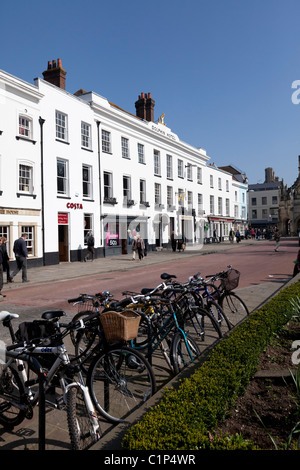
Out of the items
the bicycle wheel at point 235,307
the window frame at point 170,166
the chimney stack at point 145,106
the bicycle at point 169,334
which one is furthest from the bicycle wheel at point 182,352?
the window frame at point 170,166

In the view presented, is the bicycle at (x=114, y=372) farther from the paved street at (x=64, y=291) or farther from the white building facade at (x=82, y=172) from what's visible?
the white building facade at (x=82, y=172)

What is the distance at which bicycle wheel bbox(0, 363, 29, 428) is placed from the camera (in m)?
3.50

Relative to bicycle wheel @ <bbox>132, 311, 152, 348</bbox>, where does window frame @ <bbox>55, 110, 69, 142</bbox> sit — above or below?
above

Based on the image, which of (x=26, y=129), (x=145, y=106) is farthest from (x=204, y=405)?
(x=145, y=106)

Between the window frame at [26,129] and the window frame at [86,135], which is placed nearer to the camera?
the window frame at [26,129]

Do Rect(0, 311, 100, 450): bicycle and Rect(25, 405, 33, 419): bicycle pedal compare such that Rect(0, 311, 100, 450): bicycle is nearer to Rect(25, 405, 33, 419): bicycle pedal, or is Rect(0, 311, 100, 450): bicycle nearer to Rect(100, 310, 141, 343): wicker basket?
Rect(25, 405, 33, 419): bicycle pedal

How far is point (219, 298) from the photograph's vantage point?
268 inches

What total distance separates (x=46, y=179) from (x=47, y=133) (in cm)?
282

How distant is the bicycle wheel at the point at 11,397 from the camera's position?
11.5ft

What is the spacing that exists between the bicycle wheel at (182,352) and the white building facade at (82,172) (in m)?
15.6

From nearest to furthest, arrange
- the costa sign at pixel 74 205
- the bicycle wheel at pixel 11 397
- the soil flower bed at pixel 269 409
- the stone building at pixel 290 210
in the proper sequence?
the soil flower bed at pixel 269 409, the bicycle wheel at pixel 11 397, the costa sign at pixel 74 205, the stone building at pixel 290 210

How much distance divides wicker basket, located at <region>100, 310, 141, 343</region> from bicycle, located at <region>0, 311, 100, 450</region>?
313 mm

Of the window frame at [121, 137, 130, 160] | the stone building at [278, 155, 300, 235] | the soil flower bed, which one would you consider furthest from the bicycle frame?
the stone building at [278, 155, 300, 235]

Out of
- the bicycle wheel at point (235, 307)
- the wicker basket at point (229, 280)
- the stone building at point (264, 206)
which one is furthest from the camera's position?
the stone building at point (264, 206)
